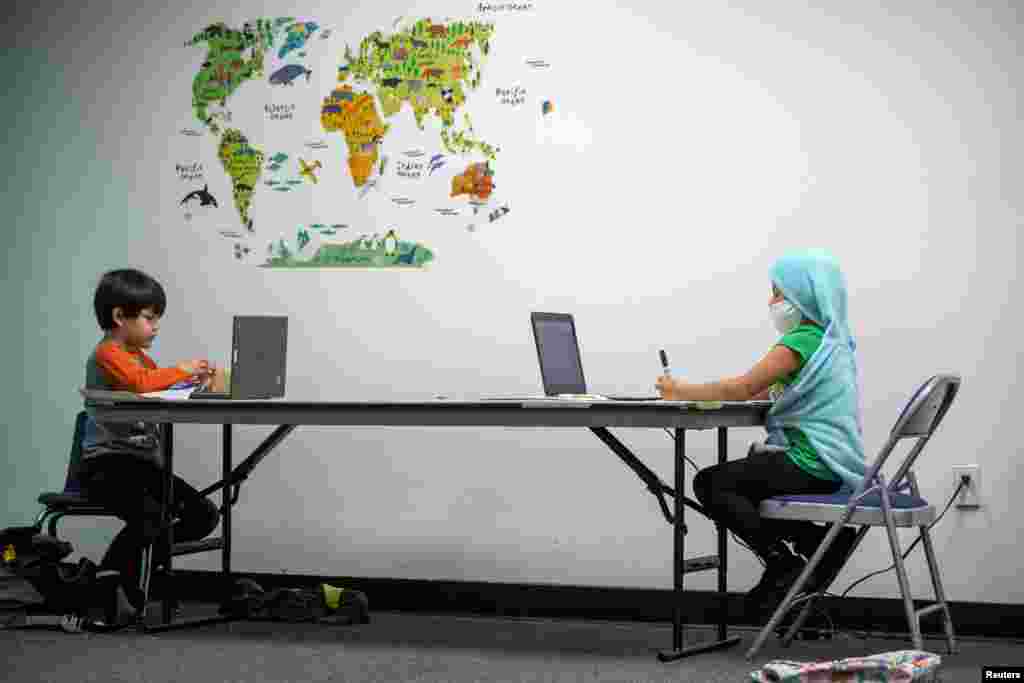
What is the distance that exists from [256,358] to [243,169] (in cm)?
105

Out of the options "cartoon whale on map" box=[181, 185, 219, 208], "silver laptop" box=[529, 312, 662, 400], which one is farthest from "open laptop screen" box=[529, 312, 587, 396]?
A: "cartoon whale on map" box=[181, 185, 219, 208]

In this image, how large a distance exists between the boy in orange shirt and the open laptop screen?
1029 millimetres

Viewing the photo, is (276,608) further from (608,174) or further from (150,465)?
(608,174)

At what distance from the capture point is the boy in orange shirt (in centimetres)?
360

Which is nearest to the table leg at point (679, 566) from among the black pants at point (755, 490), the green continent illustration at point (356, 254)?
the black pants at point (755, 490)

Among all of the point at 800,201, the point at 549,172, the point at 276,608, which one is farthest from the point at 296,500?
the point at 800,201

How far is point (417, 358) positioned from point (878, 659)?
6.26ft

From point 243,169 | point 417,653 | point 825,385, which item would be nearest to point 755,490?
point 825,385

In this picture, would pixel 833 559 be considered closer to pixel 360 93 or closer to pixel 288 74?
pixel 360 93

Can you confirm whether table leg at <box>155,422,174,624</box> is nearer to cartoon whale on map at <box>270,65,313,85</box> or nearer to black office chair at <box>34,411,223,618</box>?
black office chair at <box>34,411,223,618</box>

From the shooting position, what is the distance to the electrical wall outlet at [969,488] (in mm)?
3691

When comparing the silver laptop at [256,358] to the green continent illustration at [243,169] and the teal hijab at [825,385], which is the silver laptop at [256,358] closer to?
the green continent illustration at [243,169]

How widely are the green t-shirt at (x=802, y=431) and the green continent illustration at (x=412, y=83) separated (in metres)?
1.33

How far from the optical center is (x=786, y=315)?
335 cm
